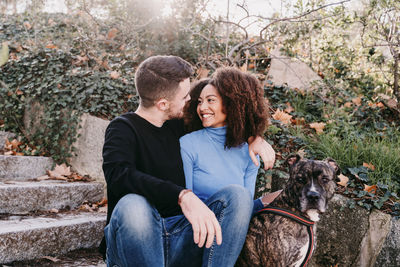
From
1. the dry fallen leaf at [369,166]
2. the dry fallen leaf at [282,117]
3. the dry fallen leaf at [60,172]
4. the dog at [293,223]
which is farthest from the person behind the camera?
the dry fallen leaf at [282,117]

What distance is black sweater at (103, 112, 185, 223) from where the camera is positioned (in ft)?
6.46

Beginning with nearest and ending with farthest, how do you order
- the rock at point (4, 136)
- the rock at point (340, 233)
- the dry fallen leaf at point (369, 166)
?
the rock at point (340, 233) < the dry fallen leaf at point (369, 166) < the rock at point (4, 136)

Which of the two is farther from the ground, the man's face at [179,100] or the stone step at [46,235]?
the man's face at [179,100]

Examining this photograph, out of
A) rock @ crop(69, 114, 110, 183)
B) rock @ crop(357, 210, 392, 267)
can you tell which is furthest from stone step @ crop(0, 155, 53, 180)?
rock @ crop(357, 210, 392, 267)

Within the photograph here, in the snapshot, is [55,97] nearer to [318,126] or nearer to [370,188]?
[318,126]

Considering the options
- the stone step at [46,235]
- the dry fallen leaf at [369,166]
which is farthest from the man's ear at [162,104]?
the dry fallen leaf at [369,166]

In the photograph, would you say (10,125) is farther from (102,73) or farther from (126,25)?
(126,25)

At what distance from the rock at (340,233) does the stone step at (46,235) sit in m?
2.07

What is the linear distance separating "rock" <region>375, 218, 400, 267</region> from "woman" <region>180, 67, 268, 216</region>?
1.27 m

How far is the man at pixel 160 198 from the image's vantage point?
1889 millimetres

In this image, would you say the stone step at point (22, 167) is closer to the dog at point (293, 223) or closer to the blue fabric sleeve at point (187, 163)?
the blue fabric sleeve at point (187, 163)

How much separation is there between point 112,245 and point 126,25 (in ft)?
17.4

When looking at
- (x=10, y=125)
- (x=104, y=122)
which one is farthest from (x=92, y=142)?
(x=10, y=125)

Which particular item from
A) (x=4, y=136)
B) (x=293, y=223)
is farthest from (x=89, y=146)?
(x=293, y=223)
